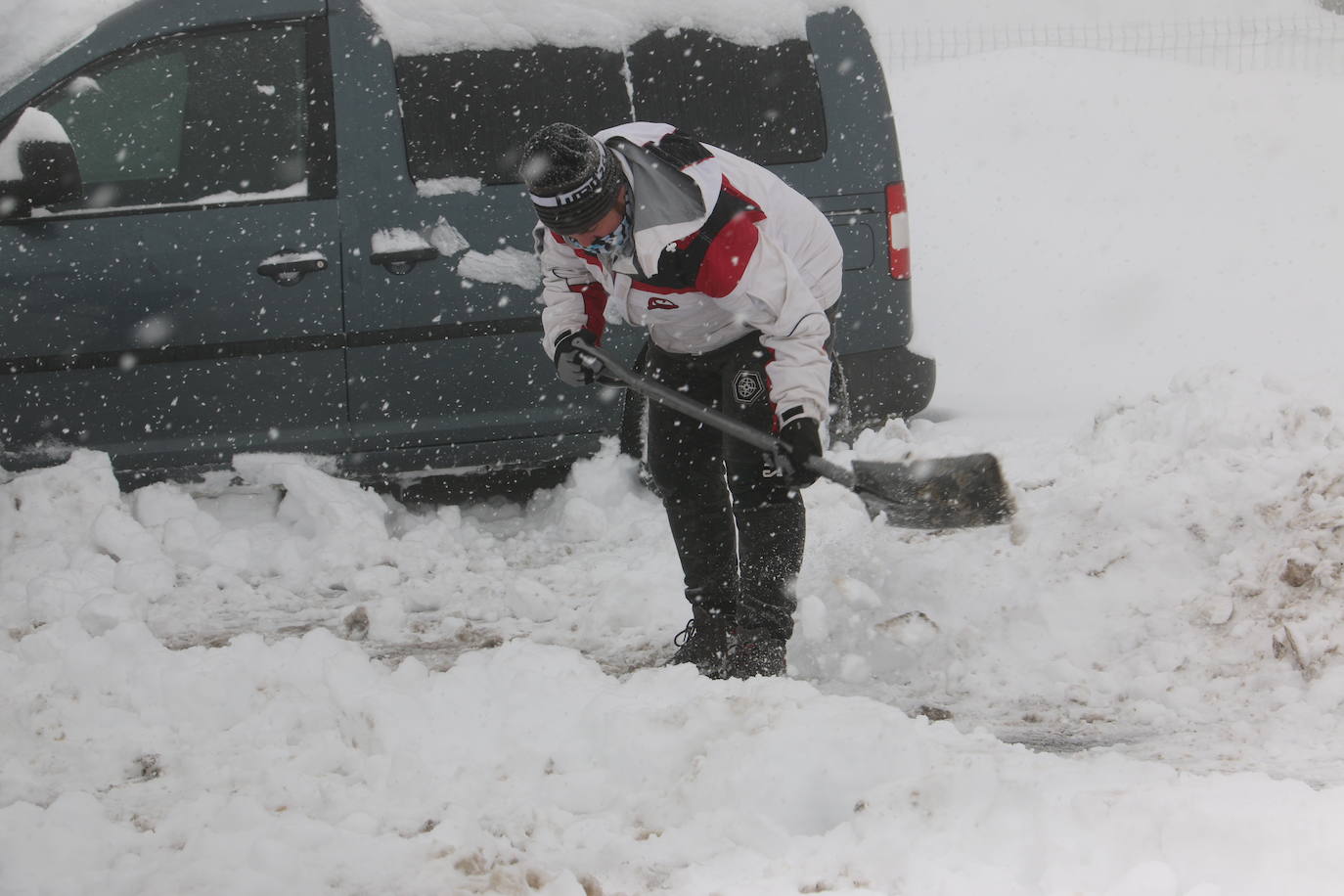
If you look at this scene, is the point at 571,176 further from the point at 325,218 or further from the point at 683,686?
the point at 325,218

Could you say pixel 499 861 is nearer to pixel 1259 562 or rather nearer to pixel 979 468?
pixel 979 468

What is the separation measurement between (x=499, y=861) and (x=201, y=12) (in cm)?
342

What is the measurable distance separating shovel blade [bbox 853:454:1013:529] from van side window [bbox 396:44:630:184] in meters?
2.04

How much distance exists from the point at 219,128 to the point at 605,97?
1.40 m

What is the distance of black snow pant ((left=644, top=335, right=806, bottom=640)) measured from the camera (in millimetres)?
3379

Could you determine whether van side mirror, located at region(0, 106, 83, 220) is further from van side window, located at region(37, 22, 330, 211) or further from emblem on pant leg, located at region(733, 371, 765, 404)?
emblem on pant leg, located at region(733, 371, 765, 404)

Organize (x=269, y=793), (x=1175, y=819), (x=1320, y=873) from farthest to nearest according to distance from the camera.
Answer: (x=269, y=793)
(x=1175, y=819)
(x=1320, y=873)

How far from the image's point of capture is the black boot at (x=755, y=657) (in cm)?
342

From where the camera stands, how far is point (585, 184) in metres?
2.93

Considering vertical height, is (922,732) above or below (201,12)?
below

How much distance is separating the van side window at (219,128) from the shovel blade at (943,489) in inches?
97.3

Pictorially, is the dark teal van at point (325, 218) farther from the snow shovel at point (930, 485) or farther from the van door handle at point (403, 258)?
the snow shovel at point (930, 485)

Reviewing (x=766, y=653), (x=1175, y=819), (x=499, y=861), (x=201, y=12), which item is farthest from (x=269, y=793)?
(x=201, y=12)

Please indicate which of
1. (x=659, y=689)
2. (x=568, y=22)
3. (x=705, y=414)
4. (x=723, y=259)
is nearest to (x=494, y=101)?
(x=568, y=22)
